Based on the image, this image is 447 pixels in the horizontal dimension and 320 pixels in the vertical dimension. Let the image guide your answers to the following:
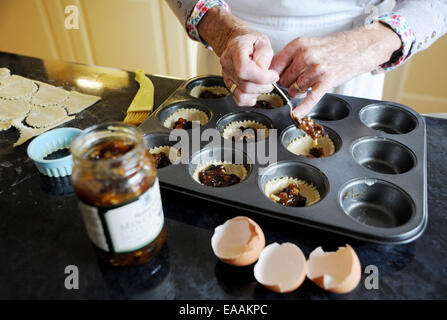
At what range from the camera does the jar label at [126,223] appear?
69 centimetres

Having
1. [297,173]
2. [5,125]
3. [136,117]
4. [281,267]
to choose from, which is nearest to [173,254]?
[281,267]

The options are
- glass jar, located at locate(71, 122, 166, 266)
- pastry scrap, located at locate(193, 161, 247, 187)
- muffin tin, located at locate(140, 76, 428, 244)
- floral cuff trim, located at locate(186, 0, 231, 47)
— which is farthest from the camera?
floral cuff trim, located at locate(186, 0, 231, 47)

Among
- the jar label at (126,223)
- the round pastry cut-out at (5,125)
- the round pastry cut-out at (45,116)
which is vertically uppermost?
the jar label at (126,223)

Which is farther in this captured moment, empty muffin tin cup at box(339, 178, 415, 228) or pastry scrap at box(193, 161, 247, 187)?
pastry scrap at box(193, 161, 247, 187)

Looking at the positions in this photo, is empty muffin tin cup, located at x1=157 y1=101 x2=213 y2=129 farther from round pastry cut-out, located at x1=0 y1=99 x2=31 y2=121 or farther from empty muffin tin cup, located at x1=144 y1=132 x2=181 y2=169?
round pastry cut-out, located at x1=0 y1=99 x2=31 y2=121

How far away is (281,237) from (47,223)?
64 cm

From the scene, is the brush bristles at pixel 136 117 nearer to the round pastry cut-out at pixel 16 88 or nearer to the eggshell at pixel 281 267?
the round pastry cut-out at pixel 16 88

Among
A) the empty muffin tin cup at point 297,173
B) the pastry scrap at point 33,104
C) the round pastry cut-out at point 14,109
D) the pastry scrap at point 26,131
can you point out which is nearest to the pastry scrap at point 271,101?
the empty muffin tin cup at point 297,173

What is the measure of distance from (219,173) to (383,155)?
0.59 metres

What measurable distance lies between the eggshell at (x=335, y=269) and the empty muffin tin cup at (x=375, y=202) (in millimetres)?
220

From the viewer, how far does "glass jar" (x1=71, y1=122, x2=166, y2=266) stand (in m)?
0.69

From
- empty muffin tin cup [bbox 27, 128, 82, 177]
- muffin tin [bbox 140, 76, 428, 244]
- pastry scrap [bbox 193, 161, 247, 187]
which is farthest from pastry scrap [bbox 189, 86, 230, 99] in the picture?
empty muffin tin cup [bbox 27, 128, 82, 177]

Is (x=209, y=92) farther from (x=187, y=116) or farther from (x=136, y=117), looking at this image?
(x=136, y=117)

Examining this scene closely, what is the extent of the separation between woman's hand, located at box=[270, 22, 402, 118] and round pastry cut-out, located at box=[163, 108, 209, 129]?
13.2 inches
